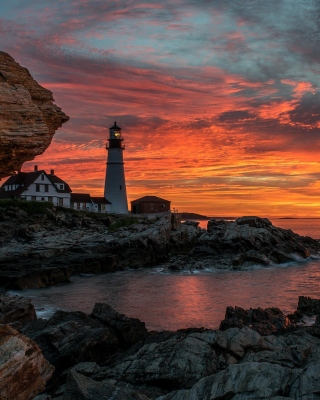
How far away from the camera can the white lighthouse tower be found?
226 ft

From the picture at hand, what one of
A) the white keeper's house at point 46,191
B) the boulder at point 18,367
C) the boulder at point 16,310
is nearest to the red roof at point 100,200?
the white keeper's house at point 46,191

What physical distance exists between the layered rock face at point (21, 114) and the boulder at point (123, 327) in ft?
17.7

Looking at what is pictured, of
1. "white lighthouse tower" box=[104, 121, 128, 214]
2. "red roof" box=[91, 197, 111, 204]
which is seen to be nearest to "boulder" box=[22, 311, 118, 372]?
"white lighthouse tower" box=[104, 121, 128, 214]

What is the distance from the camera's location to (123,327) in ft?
42.4

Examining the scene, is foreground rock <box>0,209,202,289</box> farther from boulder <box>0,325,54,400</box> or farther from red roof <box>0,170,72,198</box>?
boulder <box>0,325,54,400</box>

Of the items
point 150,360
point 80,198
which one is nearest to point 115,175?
point 80,198

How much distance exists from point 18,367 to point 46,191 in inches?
2504

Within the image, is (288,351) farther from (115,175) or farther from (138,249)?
(115,175)

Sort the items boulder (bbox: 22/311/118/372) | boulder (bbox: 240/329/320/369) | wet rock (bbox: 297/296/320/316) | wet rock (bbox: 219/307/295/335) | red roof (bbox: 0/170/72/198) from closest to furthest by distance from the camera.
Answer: boulder (bbox: 240/329/320/369) → boulder (bbox: 22/311/118/372) → wet rock (bbox: 219/307/295/335) → wet rock (bbox: 297/296/320/316) → red roof (bbox: 0/170/72/198)

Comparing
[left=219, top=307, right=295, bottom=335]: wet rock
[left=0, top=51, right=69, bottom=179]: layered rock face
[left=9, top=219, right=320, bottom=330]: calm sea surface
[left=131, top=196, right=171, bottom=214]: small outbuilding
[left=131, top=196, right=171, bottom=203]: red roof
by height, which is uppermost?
[left=0, top=51, right=69, bottom=179]: layered rock face

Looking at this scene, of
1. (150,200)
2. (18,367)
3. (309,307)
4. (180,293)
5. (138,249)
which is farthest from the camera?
(150,200)

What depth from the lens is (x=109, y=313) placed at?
13859mm

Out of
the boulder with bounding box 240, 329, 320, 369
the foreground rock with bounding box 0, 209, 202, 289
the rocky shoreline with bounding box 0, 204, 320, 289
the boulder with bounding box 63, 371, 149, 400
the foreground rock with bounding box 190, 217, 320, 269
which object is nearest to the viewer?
the boulder with bounding box 63, 371, 149, 400

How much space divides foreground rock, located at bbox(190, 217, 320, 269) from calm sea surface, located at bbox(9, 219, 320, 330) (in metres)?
1.72
